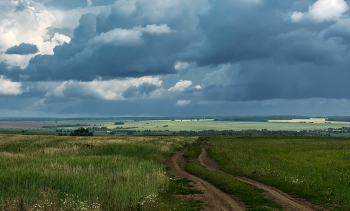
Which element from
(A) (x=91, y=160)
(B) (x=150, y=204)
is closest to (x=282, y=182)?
(B) (x=150, y=204)

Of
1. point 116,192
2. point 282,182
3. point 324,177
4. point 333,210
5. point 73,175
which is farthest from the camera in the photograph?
point 324,177

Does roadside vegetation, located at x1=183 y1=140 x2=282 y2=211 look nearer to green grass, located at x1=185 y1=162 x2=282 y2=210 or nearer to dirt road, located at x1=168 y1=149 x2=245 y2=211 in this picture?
green grass, located at x1=185 y1=162 x2=282 y2=210

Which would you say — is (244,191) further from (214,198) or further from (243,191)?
(214,198)

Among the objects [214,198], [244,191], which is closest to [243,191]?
[244,191]

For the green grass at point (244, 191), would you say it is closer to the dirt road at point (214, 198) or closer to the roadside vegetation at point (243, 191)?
the roadside vegetation at point (243, 191)

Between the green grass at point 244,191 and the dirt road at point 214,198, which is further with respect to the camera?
the green grass at point 244,191

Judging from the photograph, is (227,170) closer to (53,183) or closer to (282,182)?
(282,182)

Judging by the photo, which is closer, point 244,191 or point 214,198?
point 214,198

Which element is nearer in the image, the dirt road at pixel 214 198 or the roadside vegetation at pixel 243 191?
the dirt road at pixel 214 198

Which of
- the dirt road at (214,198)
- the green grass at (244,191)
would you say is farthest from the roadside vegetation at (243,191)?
the dirt road at (214,198)

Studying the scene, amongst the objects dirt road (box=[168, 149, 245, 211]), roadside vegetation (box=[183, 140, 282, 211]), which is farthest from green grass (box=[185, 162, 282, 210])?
dirt road (box=[168, 149, 245, 211])

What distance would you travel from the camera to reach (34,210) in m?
12.8

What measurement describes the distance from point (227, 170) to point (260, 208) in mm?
15062

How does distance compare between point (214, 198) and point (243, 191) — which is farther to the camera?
point (243, 191)
